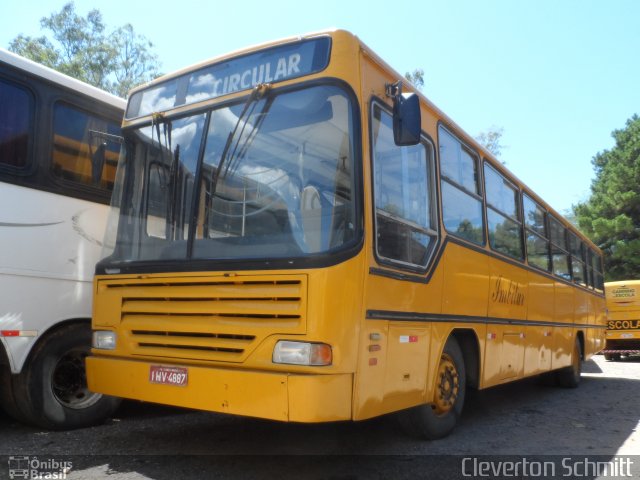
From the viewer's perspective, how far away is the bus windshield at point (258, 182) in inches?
152

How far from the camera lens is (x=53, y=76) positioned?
5320mm

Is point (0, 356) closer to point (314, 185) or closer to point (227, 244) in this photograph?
point (227, 244)

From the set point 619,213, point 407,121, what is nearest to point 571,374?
point 407,121

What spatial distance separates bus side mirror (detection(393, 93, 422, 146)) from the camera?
4008mm

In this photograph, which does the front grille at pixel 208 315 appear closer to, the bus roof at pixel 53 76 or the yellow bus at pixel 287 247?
the yellow bus at pixel 287 247

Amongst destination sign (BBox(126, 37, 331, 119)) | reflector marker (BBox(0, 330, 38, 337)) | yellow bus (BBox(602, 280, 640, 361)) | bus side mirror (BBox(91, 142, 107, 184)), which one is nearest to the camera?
destination sign (BBox(126, 37, 331, 119))

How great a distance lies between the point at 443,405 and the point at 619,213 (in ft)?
97.9

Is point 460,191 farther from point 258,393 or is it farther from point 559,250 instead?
point 559,250

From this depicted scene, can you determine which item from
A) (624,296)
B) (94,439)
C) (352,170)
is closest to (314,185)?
(352,170)

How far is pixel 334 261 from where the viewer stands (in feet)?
11.9

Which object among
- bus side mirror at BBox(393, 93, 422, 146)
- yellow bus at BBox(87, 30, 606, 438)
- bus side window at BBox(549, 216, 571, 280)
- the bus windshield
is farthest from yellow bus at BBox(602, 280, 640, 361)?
the bus windshield

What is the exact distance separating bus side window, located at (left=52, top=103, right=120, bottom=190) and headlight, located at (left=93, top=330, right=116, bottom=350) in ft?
5.30

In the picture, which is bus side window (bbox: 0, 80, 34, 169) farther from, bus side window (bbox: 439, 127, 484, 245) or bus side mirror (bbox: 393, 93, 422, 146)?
bus side window (bbox: 439, 127, 484, 245)

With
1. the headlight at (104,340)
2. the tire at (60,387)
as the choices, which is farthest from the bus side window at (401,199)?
the tire at (60,387)
